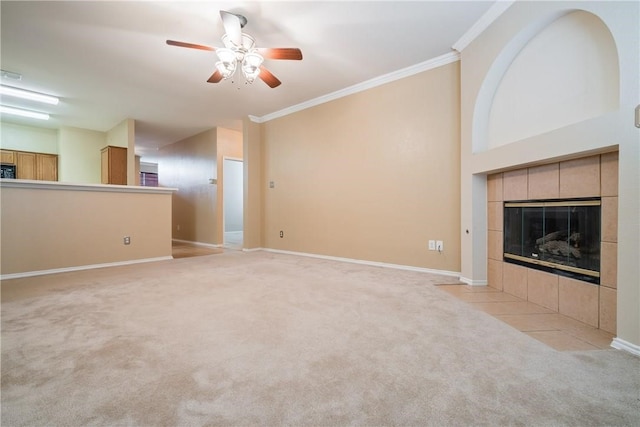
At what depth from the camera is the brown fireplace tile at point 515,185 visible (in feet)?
8.16

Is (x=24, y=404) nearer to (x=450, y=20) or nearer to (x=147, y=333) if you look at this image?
(x=147, y=333)

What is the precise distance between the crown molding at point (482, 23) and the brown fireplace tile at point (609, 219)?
182 centimetres

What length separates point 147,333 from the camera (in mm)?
1769

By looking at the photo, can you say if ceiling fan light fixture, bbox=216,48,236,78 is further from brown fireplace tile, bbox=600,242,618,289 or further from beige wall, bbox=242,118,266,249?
brown fireplace tile, bbox=600,242,618,289

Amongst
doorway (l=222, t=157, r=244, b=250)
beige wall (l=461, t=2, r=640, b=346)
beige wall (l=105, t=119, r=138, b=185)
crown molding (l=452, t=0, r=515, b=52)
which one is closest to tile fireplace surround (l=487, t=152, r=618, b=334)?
beige wall (l=461, t=2, r=640, b=346)

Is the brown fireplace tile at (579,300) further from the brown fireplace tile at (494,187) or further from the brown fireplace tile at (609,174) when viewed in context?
the brown fireplace tile at (494,187)

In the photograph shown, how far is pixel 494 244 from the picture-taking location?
111 inches

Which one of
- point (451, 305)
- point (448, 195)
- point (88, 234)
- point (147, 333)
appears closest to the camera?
point (147, 333)

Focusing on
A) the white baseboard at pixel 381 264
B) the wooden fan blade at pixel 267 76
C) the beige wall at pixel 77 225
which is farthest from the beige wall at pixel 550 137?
the beige wall at pixel 77 225

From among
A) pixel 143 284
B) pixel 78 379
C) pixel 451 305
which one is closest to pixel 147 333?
pixel 78 379

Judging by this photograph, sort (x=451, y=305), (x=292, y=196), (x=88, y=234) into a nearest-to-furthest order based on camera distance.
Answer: (x=451, y=305) < (x=88, y=234) < (x=292, y=196)

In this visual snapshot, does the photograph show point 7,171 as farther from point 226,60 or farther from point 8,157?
point 226,60

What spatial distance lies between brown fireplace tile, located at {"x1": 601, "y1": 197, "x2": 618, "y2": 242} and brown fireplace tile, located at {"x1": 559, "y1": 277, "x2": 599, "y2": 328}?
0.35 meters

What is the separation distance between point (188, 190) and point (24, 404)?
6.30 meters
